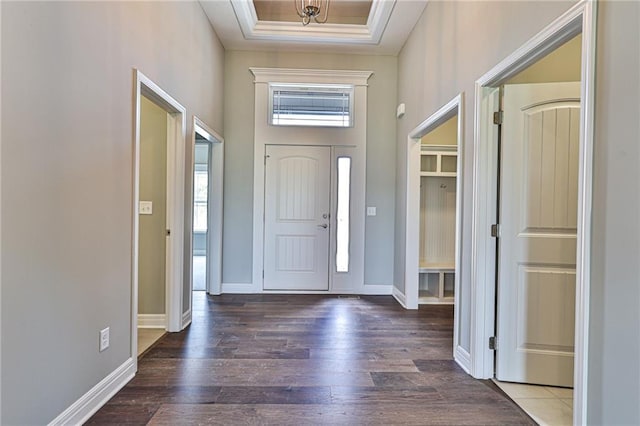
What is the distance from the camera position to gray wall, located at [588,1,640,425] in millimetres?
1270

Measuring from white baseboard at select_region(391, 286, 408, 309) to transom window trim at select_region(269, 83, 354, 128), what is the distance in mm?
2343

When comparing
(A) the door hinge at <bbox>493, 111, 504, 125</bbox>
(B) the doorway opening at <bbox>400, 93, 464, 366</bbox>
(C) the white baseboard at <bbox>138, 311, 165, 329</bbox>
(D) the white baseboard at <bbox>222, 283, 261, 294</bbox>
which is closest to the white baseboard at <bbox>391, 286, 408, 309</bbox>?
(B) the doorway opening at <bbox>400, 93, 464, 366</bbox>

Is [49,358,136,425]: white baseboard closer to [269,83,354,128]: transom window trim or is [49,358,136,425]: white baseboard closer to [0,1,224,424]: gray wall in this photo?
[0,1,224,424]: gray wall

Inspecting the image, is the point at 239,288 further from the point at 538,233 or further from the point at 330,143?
the point at 538,233

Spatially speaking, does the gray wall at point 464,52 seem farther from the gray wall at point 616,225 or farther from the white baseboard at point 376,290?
the white baseboard at point 376,290

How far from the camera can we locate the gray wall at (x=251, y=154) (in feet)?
15.3

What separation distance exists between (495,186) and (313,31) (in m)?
2.99

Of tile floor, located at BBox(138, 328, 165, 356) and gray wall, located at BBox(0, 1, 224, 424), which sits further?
tile floor, located at BBox(138, 328, 165, 356)

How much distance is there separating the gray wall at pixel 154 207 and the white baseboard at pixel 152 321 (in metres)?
0.04

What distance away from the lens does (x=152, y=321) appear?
11.0 feet

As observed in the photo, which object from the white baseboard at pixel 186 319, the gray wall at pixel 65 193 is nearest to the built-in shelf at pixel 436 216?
the white baseboard at pixel 186 319

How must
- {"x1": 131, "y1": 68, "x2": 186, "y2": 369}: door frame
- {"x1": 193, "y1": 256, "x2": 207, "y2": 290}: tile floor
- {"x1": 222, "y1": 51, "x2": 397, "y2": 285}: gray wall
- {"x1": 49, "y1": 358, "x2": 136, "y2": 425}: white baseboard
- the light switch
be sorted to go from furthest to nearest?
{"x1": 193, "y1": 256, "x2": 207, "y2": 290}: tile floor → {"x1": 222, "y1": 51, "x2": 397, "y2": 285}: gray wall → the light switch → {"x1": 131, "y1": 68, "x2": 186, "y2": 369}: door frame → {"x1": 49, "y1": 358, "x2": 136, "y2": 425}: white baseboard

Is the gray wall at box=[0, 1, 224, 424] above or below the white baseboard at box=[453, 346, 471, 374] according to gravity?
above

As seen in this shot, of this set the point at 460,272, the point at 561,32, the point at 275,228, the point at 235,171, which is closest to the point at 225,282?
the point at 275,228
